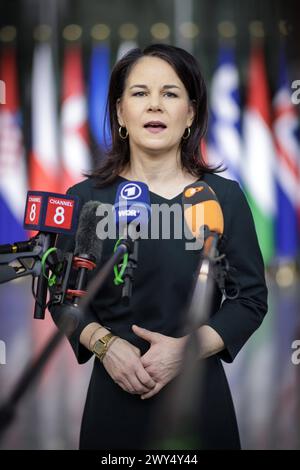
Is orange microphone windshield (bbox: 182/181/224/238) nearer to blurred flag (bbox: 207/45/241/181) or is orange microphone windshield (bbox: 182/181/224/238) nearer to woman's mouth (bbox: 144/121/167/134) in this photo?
woman's mouth (bbox: 144/121/167/134)

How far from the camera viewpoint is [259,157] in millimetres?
5809

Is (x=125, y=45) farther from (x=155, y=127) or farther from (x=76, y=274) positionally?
(x=76, y=274)

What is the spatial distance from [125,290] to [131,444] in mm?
354

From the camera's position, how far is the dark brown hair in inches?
41.6

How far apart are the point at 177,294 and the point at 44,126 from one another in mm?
5020

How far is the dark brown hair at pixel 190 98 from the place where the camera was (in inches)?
41.6

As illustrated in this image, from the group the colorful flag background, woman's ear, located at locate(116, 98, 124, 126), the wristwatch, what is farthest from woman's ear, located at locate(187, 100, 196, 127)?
the colorful flag background

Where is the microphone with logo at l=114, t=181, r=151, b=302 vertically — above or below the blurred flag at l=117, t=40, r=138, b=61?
below

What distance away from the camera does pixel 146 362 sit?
1.01 metres

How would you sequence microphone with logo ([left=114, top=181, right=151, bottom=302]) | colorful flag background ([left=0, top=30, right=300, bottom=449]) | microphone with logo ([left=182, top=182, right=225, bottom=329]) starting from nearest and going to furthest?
microphone with logo ([left=182, top=182, right=225, bottom=329])
microphone with logo ([left=114, top=181, right=151, bottom=302])
colorful flag background ([left=0, top=30, right=300, bottom=449])

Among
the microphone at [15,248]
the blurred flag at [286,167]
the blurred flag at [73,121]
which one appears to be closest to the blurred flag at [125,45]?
the blurred flag at [73,121]

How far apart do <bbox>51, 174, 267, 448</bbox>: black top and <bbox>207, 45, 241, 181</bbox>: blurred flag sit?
4464 mm

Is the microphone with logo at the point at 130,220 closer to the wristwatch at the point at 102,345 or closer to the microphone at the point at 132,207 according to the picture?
the microphone at the point at 132,207

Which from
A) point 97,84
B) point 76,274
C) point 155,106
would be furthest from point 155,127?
point 97,84
